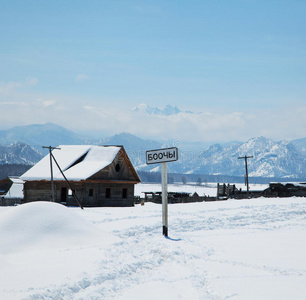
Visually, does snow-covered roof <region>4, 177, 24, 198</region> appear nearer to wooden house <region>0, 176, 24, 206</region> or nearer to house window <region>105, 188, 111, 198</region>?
wooden house <region>0, 176, 24, 206</region>

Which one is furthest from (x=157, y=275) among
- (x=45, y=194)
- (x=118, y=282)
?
(x=45, y=194)

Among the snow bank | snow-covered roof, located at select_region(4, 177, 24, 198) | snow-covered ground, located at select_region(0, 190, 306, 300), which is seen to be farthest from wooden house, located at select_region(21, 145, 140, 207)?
snow-covered roof, located at select_region(4, 177, 24, 198)

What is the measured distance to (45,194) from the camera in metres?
38.4

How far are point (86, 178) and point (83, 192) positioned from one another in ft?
6.57

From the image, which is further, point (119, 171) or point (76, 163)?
point (119, 171)

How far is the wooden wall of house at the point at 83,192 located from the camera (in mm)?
36875

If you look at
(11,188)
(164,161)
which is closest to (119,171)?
(164,161)

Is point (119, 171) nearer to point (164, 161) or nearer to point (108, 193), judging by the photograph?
point (108, 193)

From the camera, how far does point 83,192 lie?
36688mm

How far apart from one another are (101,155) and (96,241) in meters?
29.6

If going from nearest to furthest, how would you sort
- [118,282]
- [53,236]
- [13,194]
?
[118,282] → [53,236] → [13,194]

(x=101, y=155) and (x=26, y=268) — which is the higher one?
(x=101, y=155)

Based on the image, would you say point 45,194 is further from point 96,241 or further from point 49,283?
point 49,283

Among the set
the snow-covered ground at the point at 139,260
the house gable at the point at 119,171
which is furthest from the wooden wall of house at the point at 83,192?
the snow-covered ground at the point at 139,260
